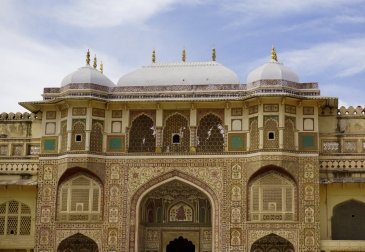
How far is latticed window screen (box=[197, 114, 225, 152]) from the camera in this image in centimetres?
2242

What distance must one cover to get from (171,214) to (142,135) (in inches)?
110

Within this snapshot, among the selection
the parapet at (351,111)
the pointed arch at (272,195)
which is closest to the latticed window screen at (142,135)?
the pointed arch at (272,195)

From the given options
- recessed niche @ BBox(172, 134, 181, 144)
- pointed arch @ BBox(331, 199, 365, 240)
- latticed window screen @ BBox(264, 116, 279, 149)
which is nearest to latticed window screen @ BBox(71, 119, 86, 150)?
recessed niche @ BBox(172, 134, 181, 144)

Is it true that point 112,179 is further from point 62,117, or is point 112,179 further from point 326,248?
point 326,248

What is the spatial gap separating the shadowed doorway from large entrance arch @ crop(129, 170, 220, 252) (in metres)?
0.44

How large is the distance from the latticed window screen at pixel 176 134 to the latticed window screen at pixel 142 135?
42 cm

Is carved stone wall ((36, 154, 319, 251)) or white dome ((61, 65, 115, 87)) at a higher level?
white dome ((61, 65, 115, 87))

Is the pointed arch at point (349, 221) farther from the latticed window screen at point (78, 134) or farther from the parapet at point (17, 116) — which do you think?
the parapet at point (17, 116)

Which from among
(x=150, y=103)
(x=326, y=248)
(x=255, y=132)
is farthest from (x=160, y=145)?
(x=326, y=248)

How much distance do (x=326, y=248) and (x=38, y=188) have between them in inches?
365

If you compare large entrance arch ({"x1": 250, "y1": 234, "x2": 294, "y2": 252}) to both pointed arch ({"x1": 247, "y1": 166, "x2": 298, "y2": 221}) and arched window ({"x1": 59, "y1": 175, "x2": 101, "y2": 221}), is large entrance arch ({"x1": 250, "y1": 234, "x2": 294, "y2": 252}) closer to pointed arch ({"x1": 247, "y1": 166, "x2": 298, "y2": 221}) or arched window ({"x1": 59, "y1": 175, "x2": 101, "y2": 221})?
pointed arch ({"x1": 247, "y1": 166, "x2": 298, "y2": 221})

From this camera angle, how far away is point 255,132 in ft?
72.0

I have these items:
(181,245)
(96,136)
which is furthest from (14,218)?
(181,245)

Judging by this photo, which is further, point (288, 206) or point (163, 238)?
point (163, 238)
